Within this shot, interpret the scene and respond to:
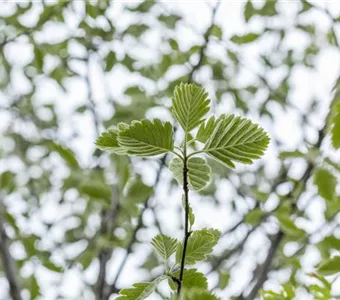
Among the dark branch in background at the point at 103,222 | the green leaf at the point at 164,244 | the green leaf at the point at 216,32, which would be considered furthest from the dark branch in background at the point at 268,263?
the green leaf at the point at 164,244

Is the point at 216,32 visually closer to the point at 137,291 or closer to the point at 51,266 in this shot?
the point at 51,266

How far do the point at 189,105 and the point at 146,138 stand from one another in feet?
0.12

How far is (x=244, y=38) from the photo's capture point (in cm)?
118

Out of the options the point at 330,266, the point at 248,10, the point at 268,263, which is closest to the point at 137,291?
the point at 330,266

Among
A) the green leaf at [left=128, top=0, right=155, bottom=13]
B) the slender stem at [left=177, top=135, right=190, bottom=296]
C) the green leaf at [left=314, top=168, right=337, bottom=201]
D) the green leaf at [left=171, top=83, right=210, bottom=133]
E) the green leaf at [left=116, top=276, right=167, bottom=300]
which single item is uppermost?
the green leaf at [left=171, top=83, right=210, bottom=133]

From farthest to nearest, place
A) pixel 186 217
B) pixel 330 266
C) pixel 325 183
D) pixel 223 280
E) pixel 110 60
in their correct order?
pixel 110 60 → pixel 223 280 → pixel 325 183 → pixel 330 266 → pixel 186 217

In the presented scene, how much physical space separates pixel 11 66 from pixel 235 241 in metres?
0.76

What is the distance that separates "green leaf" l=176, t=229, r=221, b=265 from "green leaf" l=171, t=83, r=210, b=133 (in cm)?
8

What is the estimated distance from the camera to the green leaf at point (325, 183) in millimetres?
869

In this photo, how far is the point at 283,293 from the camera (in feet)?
1.99

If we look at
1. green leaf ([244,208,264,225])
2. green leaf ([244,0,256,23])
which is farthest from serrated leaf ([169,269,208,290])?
green leaf ([244,0,256,23])

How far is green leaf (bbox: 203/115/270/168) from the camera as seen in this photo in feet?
1.33

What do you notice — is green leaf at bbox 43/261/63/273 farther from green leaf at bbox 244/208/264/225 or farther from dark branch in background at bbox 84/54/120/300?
green leaf at bbox 244/208/264/225

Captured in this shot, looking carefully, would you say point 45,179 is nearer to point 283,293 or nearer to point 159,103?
point 159,103
